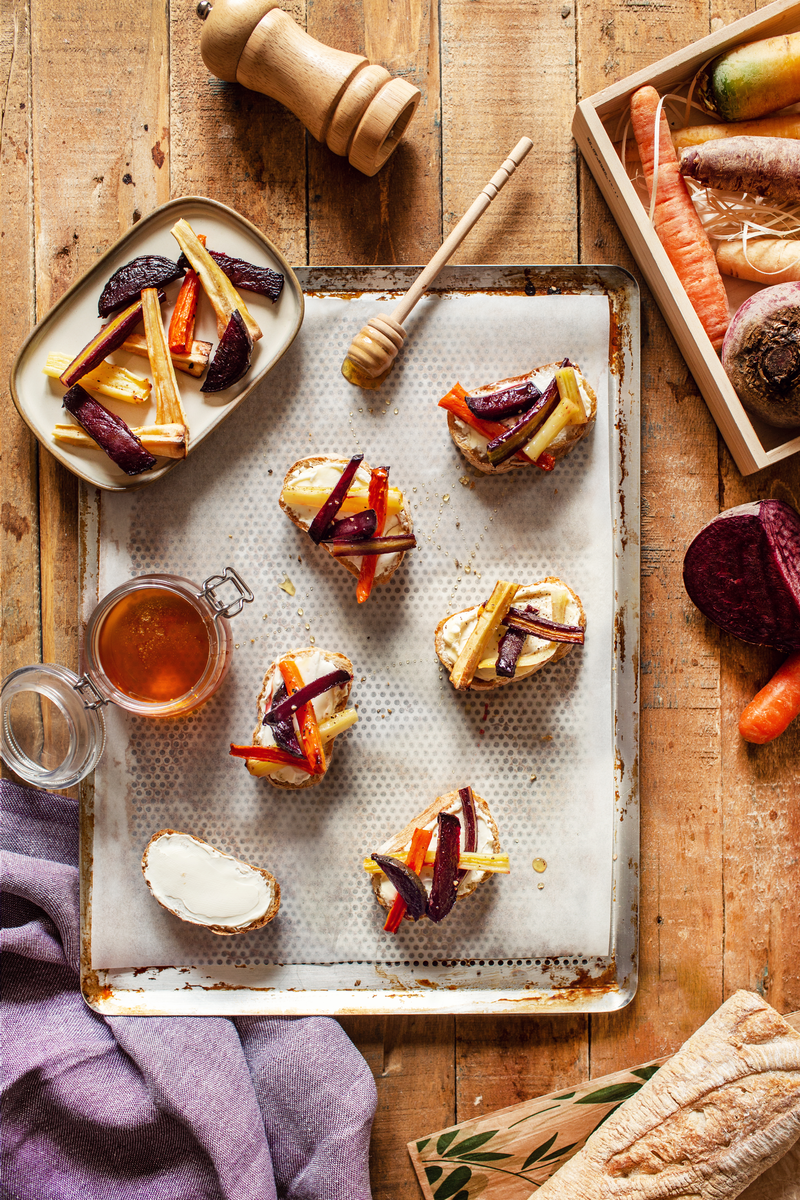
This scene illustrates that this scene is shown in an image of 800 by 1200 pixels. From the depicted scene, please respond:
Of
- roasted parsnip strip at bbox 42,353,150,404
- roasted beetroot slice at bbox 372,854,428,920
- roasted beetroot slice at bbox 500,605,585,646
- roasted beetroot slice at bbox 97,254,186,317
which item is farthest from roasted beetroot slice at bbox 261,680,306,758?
roasted beetroot slice at bbox 97,254,186,317

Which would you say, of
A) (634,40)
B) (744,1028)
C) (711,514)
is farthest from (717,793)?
(634,40)

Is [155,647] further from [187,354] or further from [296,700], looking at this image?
[187,354]

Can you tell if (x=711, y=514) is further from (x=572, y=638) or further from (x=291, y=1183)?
(x=291, y=1183)

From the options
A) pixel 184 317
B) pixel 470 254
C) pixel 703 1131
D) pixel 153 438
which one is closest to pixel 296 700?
pixel 153 438

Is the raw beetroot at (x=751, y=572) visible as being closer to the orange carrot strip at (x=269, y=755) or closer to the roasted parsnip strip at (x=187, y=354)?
the orange carrot strip at (x=269, y=755)

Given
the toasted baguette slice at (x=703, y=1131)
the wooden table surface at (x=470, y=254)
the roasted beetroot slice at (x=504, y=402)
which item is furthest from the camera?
the wooden table surface at (x=470, y=254)

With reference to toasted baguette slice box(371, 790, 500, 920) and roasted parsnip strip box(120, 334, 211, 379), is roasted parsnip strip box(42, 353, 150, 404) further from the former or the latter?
toasted baguette slice box(371, 790, 500, 920)

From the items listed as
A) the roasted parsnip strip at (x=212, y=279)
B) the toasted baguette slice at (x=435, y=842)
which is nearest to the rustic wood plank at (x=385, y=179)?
the roasted parsnip strip at (x=212, y=279)
